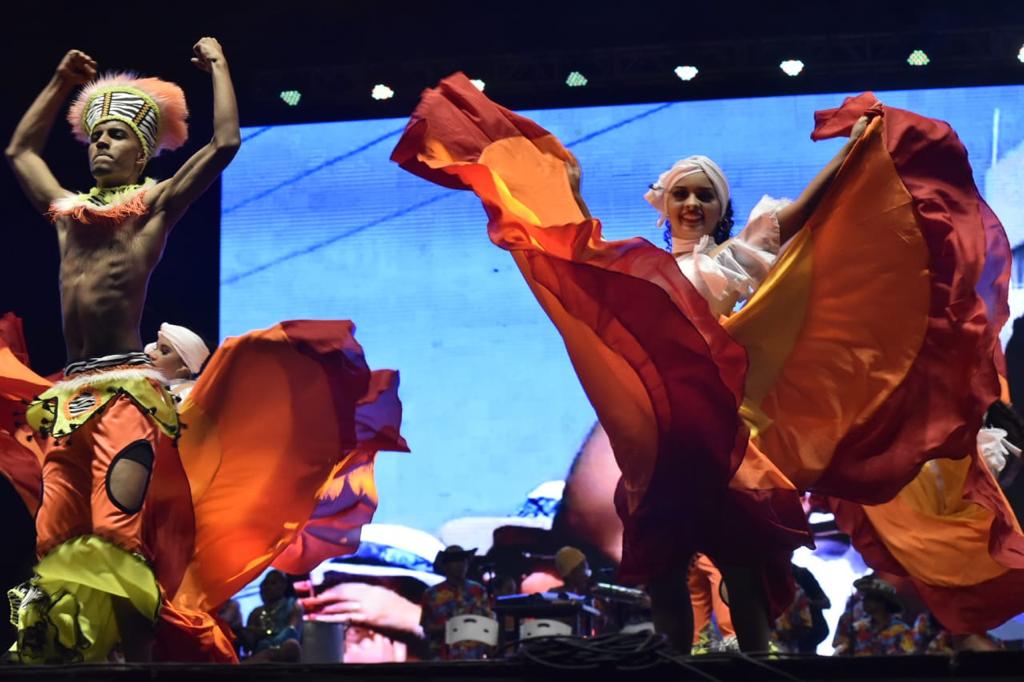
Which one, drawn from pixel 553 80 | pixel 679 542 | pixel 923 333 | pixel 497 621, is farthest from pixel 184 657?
pixel 553 80

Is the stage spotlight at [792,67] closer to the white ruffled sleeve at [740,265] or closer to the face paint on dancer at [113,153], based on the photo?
the white ruffled sleeve at [740,265]

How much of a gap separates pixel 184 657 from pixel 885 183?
232 centimetres

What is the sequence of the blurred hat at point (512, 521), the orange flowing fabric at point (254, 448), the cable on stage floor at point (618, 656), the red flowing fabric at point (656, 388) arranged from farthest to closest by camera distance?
1. the blurred hat at point (512, 521)
2. the orange flowing fabric at point (254, 448)
3. the red flowing fabric at point (656, 388)
4. the cable on stage floor at point (618, 656)

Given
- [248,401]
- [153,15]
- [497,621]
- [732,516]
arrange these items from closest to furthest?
1. [732,516]
2. [248,401]
3. [497,621]
4. [153,15]

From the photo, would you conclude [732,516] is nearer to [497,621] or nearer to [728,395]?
[728,395]

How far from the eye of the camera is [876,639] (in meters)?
6.41

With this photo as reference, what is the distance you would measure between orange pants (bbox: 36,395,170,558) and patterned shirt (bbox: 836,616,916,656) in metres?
3.92

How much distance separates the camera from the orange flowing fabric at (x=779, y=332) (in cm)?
368

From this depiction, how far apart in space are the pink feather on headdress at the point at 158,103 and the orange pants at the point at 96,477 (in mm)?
853

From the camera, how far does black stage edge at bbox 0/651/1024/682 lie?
8.29 feet

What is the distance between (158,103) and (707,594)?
307cm

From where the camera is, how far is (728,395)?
145 inches

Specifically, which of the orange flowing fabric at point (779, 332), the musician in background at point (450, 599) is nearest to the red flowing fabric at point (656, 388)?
the orange flowing fabric at point (779, 332)

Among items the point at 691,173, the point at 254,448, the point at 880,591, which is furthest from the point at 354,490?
the point at 880,591
